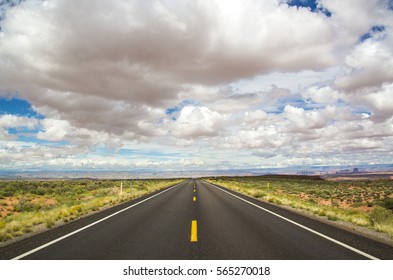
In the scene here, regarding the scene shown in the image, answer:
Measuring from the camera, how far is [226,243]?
7.63m

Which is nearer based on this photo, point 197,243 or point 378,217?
point 197,243

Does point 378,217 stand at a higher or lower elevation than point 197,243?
lower

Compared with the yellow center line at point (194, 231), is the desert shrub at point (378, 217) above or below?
below

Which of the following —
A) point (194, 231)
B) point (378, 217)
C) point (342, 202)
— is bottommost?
point (342, 202)

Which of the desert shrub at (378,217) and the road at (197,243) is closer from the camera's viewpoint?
the road at (197,243)

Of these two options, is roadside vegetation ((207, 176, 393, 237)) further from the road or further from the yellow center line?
the yellow center line

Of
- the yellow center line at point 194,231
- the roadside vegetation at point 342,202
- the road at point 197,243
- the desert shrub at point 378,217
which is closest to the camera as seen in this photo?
the road at point 197,243

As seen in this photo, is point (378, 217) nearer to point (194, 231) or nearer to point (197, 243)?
point (194, 231)

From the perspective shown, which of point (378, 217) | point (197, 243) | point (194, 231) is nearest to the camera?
point (197, 243)

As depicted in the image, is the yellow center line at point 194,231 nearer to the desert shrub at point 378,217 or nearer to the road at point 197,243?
the road at point 197,243

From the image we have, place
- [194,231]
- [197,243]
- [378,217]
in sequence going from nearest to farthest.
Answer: [197,243], [194,231], [378,217]

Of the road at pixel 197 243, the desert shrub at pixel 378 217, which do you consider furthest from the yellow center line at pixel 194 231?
the desert shrub at pixel 378 217

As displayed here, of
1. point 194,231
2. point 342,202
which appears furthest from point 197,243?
point 342,202
